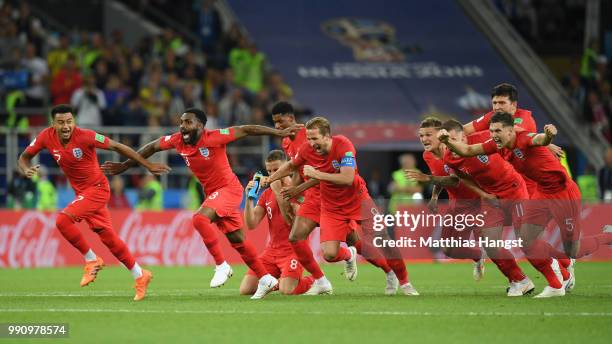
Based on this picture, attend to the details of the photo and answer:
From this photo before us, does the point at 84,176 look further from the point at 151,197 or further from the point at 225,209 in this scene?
the point at 151,197

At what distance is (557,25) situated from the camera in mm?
32562

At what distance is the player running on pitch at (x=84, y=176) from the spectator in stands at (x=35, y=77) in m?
11.9

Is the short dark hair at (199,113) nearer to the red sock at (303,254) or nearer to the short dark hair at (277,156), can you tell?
the short dark hair at (277,156)

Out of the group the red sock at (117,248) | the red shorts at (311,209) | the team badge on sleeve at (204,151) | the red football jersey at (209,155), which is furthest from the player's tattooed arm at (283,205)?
the red sock at (117,248)

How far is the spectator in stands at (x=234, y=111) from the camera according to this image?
27520mm

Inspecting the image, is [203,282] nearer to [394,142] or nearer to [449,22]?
[394,142]

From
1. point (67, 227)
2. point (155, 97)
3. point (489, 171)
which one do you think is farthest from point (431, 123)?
point (155, 97)

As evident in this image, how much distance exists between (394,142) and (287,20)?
5861 mm

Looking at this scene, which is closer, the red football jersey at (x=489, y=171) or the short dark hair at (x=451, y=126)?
the short dark hair at (x=451, y=126)

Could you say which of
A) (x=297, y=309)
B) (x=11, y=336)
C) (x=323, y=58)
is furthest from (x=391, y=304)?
(x=323, y=58)

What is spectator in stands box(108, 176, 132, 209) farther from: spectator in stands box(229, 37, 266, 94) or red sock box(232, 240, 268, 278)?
red sock box(232, 240, 268, 278)

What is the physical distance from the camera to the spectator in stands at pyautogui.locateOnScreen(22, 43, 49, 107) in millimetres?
27094

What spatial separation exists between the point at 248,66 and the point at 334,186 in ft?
52.6

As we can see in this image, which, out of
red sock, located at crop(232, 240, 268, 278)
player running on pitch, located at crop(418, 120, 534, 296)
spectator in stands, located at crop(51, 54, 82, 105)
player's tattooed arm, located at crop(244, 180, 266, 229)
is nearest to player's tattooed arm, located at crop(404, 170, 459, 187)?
player running on pitch, located at crop(418, 120, 534, 296)
